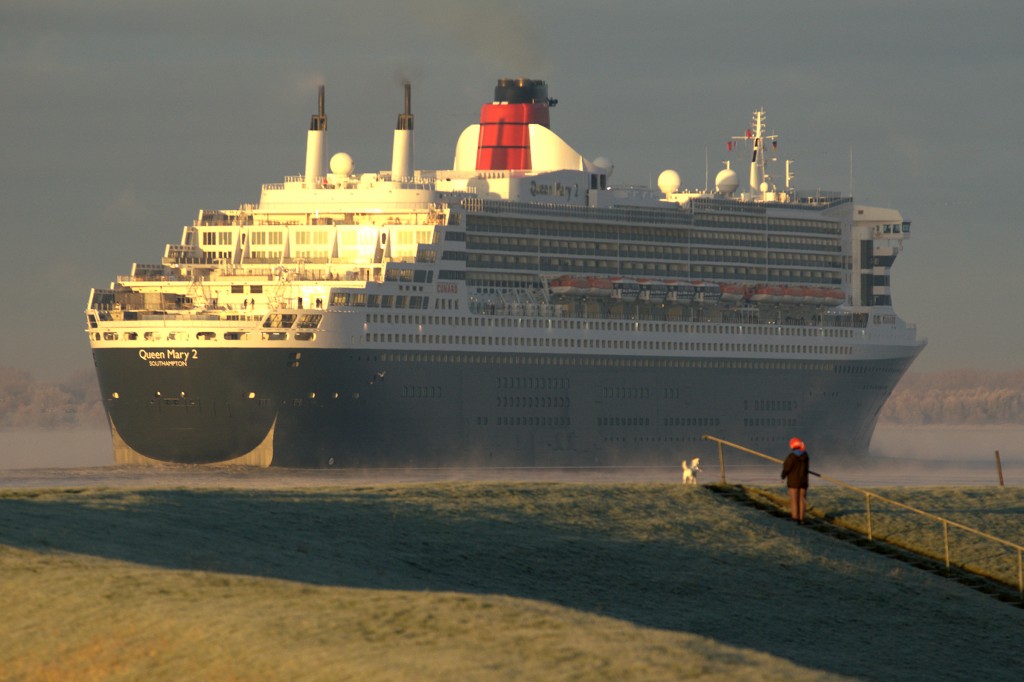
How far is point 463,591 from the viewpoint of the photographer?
3775 cm

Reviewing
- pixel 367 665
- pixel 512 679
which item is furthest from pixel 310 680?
pixel 512 679

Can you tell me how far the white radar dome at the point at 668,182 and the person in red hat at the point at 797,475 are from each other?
234 feet

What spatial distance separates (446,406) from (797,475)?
5434 cm

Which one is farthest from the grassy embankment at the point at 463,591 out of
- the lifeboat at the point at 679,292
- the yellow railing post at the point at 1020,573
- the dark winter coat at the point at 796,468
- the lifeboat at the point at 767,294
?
the lifeboat at the point at 767,294

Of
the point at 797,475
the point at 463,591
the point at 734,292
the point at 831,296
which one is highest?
the point at 831,296

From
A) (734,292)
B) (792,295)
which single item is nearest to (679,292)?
(734,292)

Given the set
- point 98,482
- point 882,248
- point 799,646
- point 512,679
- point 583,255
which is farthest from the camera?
point 882,248

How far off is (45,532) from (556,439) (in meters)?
65.8

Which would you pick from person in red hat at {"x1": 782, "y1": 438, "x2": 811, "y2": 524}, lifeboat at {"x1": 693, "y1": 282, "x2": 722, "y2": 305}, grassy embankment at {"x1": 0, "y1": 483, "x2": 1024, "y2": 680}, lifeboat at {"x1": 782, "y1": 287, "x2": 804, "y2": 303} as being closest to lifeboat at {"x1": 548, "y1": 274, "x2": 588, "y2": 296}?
lifeboat at {"x1": 693, "y1": 282, "x2": 722, "y2": 305}

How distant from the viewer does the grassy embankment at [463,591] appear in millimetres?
29359

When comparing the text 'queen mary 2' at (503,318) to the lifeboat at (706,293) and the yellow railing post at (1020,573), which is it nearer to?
the lifeboat at (706,293)

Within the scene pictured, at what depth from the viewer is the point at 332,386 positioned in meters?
94.8

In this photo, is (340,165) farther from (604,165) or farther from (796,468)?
(796,468)

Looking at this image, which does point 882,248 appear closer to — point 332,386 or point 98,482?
point 332,386
